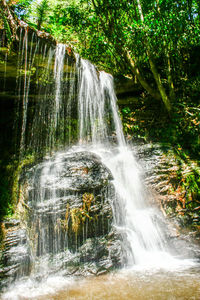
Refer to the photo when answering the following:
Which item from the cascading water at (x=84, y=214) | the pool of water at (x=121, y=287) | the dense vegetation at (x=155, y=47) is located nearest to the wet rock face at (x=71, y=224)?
the cascading water at (x=84, y=214)

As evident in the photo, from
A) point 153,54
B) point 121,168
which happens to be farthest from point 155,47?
point 121,168

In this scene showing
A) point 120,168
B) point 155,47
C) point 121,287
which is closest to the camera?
point 121,287

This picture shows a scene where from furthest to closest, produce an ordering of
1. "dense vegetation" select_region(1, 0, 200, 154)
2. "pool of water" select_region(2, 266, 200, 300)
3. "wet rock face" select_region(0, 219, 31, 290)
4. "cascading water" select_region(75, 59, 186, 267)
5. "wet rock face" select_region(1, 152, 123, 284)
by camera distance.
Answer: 1. "dense vegetation" select_region(1, 0, 200, 154)
2. "cascading water" select_region(75, 59, 186, 267)
3. "wet rock face" select_region(1, 152, 123, 284)
4. "wet rock face" select_region(0, 219, 31, 290)
5. "pool of water" select_region(2, 266, 200, 300)

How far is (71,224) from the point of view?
4.31 metres

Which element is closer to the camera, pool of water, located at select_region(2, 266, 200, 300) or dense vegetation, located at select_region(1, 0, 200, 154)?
pool of water, located at select_region(2, 266, 200, 300)

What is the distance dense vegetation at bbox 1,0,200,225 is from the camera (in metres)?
6.42

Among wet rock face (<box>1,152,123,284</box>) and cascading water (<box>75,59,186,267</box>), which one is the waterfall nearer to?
cascading water (<box>75,59,186,267</box>)

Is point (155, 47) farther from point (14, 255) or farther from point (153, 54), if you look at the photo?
point (14, 255)

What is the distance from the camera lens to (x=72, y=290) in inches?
132

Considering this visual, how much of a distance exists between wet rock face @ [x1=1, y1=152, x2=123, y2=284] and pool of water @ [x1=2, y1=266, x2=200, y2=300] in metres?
0.32

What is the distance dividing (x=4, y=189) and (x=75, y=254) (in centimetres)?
292

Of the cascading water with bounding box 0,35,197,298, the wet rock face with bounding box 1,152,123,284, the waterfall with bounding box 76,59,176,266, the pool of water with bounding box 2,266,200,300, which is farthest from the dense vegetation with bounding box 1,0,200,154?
the pool of water with bounding box 2,266,200,300

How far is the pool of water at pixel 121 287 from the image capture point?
9.86 feet

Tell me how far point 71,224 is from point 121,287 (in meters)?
1.54
